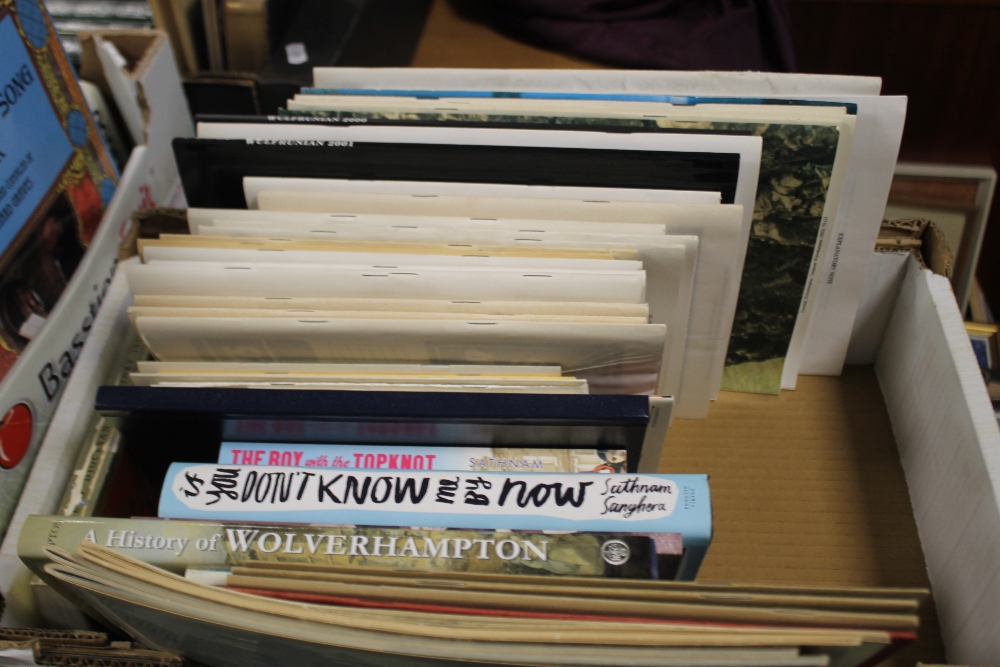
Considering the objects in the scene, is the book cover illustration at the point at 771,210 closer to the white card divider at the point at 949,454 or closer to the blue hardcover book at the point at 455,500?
the white card divider at the point at 949,454

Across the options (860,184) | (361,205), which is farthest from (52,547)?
(860,184)

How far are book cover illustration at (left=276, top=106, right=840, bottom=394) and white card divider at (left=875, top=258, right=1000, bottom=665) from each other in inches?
5.3

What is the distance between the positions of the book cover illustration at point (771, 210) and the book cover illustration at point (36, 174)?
27 cm

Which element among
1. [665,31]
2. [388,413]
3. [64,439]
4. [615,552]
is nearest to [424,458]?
[388,413]

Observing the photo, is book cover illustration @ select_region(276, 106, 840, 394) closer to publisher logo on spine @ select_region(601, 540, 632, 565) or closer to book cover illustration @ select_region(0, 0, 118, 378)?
book cover illustration @ select_region(0, 0, 118, 378)

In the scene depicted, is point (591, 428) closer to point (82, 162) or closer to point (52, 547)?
point (52, 547)

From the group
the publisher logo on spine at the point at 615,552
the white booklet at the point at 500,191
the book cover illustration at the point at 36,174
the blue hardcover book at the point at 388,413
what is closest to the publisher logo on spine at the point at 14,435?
the book cover illustration at the point at 36,174

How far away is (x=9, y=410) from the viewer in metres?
0.72

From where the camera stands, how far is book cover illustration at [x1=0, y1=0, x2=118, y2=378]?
30.8 inches

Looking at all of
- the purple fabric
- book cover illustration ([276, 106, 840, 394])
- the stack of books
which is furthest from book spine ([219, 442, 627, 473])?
the purple fabric

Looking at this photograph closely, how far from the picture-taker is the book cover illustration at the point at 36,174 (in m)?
0.78

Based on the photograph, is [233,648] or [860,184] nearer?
[233,648]

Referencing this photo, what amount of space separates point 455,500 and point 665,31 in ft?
3.20

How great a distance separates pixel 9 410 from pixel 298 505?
0.33 m
